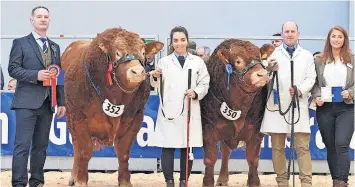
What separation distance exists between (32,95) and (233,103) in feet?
6.61

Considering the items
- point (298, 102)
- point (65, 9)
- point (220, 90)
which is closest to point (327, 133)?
point (298, 102)

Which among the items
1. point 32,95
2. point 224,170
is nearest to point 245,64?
point 224,170

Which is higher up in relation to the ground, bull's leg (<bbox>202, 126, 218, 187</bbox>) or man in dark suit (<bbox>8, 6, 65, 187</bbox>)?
man in dark suit (<bbox>8, 6, 65, 187</bbox>)

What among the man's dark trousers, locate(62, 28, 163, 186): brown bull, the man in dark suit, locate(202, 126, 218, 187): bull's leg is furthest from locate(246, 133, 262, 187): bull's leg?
the man's dark trousers

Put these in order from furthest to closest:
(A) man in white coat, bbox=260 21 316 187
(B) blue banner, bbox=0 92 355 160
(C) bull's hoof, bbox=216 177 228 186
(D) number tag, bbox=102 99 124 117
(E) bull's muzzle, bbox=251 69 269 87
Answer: (B) blue banner, bbox=0 92 355 160 → (C) bull's hoof, bbox=216 177 228 186 → (A) man in white coat, bbox=260 21 316 187 → (D) number tag, bbox=102 99 124 117 → (E) bull's muzzle, bbox=251 69 269 87

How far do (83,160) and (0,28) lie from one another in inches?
178

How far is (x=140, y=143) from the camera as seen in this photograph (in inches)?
371

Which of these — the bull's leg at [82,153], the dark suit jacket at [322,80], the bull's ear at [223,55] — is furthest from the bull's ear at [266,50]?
the bull's leg at [82,153]

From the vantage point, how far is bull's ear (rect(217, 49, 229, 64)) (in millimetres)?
7461

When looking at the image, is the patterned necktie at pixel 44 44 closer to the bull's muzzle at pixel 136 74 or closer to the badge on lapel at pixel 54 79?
the badge on lapel at pixel 54 79

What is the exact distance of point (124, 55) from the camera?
7.05 metres

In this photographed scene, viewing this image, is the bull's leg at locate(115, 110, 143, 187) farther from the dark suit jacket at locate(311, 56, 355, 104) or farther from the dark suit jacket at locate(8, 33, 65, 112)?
the dark suit jacket at locate(311, 56, 355, 104)

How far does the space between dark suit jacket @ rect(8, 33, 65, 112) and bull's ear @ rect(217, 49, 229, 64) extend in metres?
1.76

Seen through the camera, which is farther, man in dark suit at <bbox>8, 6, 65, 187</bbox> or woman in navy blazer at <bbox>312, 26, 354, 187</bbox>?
woman in navy blazer at <bbox>312, 26, 354, 187</bbox>
